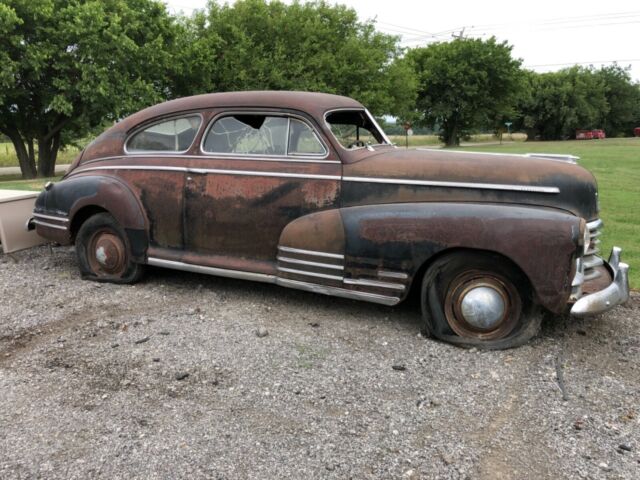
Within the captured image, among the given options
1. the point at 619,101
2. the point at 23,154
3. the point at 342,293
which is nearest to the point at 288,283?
the point at 342,293

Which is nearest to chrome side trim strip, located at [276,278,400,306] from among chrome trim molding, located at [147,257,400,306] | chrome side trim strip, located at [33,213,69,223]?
chrome trim molding, located at [147,257,400,306]

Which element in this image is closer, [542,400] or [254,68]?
[542,400]

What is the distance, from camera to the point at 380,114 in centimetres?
2825

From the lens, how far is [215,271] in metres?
4.45

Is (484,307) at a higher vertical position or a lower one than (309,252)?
lower

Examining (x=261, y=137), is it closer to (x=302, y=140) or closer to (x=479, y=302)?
(x=302, y=140)

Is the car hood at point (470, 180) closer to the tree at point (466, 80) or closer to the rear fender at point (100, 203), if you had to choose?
the rear fender at point (100, 203)

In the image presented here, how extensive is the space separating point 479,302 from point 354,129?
1.91 m

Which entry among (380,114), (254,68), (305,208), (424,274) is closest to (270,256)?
(305,208)

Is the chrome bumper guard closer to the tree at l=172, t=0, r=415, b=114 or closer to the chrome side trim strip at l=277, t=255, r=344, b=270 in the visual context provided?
the chrome side trim strip at l=277, t=255, r=344, b=270

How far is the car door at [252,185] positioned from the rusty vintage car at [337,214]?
0.01 m

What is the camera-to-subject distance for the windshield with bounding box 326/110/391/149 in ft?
14.0

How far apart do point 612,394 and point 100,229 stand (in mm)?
4406

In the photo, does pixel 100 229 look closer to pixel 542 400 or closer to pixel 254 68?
pixel 542 400
